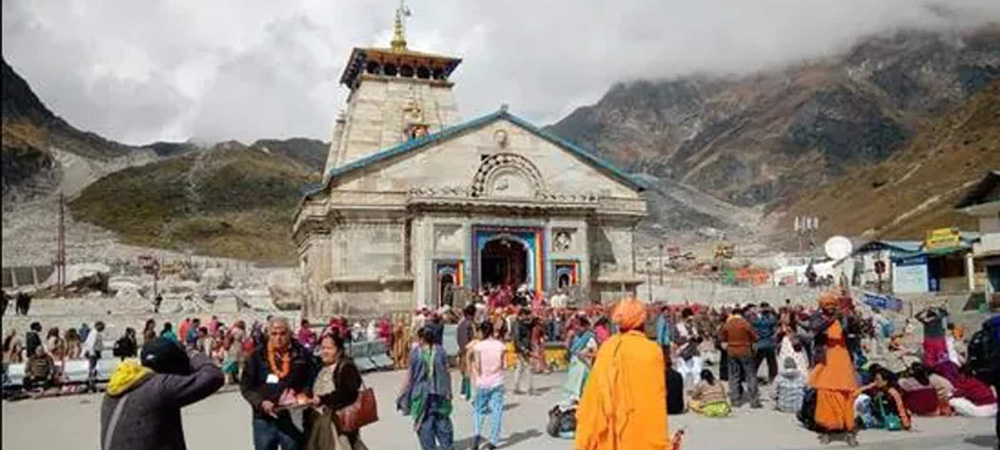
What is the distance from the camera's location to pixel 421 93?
3747 centimetres

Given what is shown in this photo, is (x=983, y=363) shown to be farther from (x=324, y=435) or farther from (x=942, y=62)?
(x=942, y=62)

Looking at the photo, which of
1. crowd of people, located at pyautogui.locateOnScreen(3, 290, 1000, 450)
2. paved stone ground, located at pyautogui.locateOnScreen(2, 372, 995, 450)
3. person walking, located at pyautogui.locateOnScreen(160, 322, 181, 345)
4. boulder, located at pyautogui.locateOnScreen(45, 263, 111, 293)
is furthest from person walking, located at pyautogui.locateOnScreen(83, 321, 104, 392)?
boulder, located at pyautogui.locateOnScreen(45, 263, 111, 293)

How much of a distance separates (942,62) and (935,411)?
18029cm

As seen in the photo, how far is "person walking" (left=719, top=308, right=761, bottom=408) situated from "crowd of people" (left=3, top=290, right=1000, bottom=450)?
0.08 feet

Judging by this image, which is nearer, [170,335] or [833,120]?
[170,335]

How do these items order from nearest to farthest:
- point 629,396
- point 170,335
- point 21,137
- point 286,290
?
point 21,137
point 629,396
point 170,335
point 286,290

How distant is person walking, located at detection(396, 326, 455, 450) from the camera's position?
8500mm

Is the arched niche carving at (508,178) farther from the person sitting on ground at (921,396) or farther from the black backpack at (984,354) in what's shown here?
the black backpack at (984,354)

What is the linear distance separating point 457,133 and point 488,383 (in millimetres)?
21055

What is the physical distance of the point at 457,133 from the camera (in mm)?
29844

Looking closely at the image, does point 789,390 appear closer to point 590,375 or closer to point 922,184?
point 590,375

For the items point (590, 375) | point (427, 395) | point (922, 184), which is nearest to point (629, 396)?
point (590, 375)

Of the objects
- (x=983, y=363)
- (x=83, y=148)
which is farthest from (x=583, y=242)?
(x=83, y=148)

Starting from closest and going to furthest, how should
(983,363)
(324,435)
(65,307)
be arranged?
(324,435) → (983,363) → (65,307)
